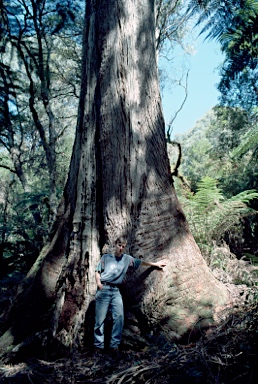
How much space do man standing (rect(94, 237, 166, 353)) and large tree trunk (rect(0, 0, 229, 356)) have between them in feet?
0.50

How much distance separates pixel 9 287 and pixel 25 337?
3.68 m

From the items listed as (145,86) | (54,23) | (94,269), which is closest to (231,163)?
(54,23)

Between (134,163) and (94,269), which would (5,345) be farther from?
(134,163)

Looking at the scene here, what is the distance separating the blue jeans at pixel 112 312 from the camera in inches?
131

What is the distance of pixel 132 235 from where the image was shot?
3729 millimetres

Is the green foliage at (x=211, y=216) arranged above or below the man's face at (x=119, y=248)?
above

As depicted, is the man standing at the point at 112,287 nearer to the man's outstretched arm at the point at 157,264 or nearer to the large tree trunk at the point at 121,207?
the man's outstretched arm at the point at 157,264

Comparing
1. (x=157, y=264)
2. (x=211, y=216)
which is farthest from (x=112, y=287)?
(x=211, y=216)

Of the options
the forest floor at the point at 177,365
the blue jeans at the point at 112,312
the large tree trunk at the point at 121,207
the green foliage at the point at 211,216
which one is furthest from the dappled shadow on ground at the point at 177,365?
the green foliage at the point at 211,216

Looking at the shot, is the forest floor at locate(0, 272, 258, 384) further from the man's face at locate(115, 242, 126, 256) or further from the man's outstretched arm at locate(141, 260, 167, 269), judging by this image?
the man's face at locate(115, 242, 126, 256)

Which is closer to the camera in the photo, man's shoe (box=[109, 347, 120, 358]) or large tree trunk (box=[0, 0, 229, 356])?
man's shoe (box=[109, 347, 120, 358])

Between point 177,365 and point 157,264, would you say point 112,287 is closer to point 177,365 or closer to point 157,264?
point 157,264

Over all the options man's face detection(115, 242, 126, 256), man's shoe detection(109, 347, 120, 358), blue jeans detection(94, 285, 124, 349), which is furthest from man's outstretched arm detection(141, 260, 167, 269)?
man's shoe detection(109, 347, 120, 358)

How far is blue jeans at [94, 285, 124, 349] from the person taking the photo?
131 inches
